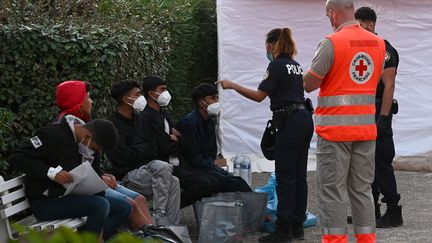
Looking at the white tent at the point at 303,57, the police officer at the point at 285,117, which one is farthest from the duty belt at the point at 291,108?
the white tent at the point at 303,57

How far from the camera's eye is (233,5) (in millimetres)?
12023

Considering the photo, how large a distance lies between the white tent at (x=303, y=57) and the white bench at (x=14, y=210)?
6266 millimetres

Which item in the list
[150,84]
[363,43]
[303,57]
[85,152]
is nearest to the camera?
[85,152]

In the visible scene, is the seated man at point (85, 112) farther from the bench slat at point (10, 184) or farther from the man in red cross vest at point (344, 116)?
the man in red cross vest at point (344, 116)

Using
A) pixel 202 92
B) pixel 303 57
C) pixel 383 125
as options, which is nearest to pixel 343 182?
pixel 383 125

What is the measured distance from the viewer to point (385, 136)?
26.2ft

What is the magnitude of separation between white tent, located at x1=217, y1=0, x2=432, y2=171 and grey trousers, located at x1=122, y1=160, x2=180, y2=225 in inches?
185

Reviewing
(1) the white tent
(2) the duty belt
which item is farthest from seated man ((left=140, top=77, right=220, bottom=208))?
(1) the white tent

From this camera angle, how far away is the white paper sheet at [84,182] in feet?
19.3

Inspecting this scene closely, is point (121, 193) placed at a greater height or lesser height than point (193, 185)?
greater

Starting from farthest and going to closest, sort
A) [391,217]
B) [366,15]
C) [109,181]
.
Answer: [391,217]
[366,15]
[109,181]

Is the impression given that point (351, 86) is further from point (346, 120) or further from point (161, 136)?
point (161, 136)

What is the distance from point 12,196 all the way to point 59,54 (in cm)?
203

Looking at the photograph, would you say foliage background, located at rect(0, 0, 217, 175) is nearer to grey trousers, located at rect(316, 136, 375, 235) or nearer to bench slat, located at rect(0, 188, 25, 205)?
bench slat, located at rect(0, 188, 25, 205)
